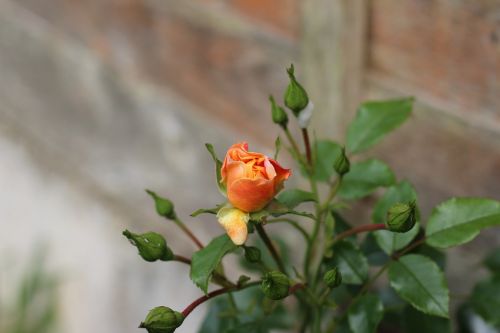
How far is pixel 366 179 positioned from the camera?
80cm

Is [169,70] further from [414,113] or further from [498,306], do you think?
[498,306]

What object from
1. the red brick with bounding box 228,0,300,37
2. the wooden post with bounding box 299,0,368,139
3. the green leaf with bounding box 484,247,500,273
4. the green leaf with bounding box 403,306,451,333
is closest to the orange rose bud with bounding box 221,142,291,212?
the green leaf with bounding box 403,306,451,333

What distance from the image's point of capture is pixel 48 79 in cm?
192

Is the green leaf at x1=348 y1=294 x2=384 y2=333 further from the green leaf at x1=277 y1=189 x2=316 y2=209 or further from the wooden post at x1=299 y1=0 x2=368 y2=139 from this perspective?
the wooden post at x1=299 y1=0 x2=368 y2=139

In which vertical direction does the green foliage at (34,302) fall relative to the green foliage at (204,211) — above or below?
below

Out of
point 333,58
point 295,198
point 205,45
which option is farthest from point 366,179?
point 205,45

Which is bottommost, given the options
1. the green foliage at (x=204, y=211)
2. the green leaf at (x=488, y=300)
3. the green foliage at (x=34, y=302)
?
the green foliage at (x=34, y=302)

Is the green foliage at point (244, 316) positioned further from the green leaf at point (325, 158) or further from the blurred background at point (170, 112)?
the blurred background at point (170, 112)

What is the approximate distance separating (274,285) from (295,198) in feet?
0.35

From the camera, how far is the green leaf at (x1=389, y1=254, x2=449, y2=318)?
68cm

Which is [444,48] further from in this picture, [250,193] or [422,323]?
[250,193]

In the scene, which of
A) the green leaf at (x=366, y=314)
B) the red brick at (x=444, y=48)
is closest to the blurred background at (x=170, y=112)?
the red brick at (x=444, y=48)

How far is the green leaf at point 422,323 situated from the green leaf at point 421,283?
117 mm

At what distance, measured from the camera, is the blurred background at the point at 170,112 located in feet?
3.40
